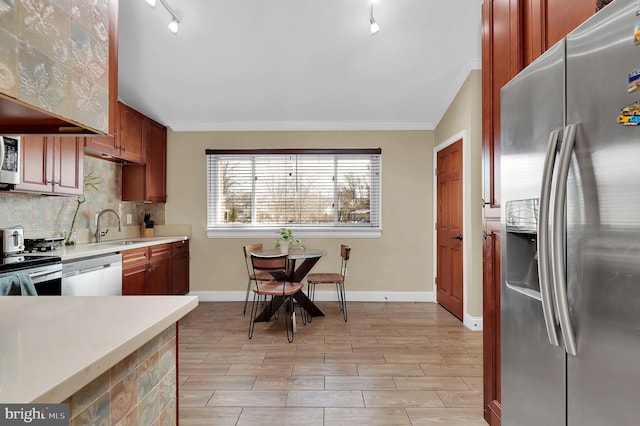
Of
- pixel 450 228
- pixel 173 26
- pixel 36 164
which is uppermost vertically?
pixel 173 26

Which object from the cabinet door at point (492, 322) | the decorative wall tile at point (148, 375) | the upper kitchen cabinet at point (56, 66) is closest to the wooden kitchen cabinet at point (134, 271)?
the upper kitchen cabinet at point (56, 66)

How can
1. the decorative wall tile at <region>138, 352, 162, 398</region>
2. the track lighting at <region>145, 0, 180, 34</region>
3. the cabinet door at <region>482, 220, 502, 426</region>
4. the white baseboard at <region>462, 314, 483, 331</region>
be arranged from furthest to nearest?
the white baseboard at <region>462, 314, 483, 331</region> → the track lighting at <region>145, 0, 180, 34</region> → the cabinet door at <region>482, 220, 502, 426</region> → the decorative wall tile at <region>138, 352, 162, 398</region>

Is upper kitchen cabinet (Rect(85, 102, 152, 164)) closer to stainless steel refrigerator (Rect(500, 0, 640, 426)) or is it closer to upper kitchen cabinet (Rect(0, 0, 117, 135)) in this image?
upper kitchen cabinet (Rect(0, 0, 117, 135))

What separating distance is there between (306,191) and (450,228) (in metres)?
1.96

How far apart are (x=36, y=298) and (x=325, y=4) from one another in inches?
115

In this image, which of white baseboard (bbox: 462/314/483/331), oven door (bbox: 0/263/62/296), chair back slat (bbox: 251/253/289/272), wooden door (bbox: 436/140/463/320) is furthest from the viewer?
wooden door (bbox: 436/140/463/320)

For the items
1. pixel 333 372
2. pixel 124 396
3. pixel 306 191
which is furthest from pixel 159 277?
pixel 124 396

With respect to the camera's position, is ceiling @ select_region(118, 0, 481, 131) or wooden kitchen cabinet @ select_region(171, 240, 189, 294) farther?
wooden kitchen cabinet @ select_region(171, 240, 189, 294)

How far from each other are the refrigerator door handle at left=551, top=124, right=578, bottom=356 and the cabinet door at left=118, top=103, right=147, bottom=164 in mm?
4112

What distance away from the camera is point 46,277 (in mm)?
2408

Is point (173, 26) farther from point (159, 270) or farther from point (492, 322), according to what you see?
point (492, 322)

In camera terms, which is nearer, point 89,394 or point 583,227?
point 89,394

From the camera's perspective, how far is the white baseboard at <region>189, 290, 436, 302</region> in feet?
15.6

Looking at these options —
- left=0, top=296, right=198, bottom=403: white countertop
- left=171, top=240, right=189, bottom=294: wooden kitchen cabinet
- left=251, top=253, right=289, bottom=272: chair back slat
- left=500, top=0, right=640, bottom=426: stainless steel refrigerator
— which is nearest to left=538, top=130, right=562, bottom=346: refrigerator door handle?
left=500, top=0, right=640, bottom=426: stainless steel refrigerator
